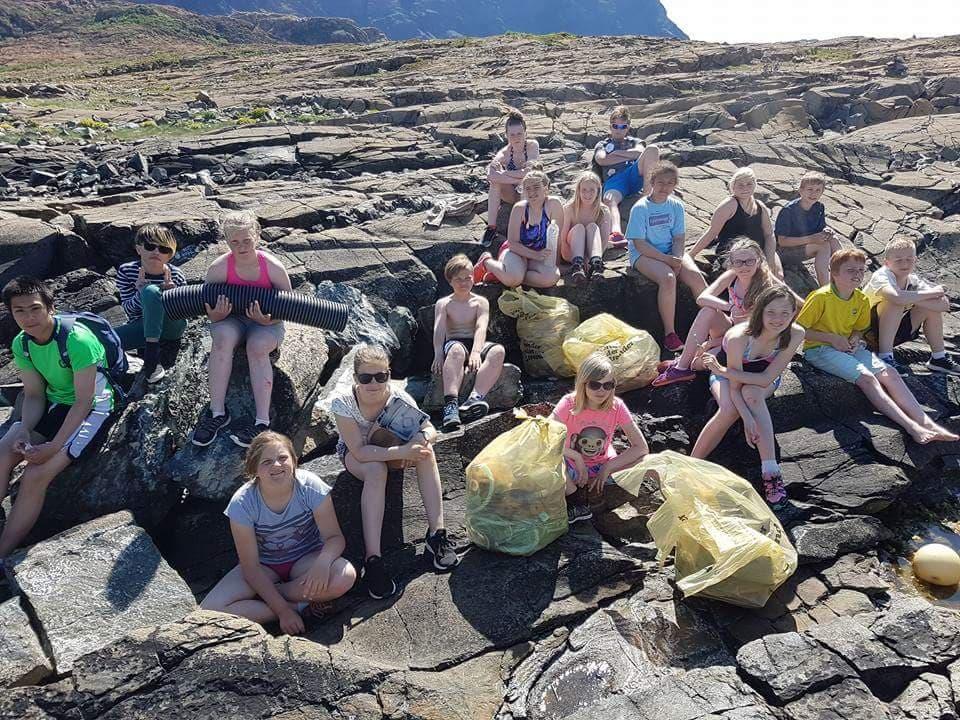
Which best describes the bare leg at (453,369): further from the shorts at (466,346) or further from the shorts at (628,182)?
the shorts at (628,182)

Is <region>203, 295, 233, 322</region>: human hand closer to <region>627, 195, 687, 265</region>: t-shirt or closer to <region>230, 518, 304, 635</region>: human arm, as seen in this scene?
<region>230, 518, 304, 635</region>: human arm

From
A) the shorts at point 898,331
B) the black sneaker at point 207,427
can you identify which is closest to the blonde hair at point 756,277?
the shorts at point 898,331

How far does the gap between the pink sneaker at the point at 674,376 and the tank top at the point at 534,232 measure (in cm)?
175

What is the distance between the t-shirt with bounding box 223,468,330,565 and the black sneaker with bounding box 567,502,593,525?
5.69 ft

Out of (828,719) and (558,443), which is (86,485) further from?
(828,719)

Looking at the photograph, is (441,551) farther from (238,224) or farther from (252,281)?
(238,224)

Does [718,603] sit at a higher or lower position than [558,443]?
lower

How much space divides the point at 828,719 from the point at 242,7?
462 feet

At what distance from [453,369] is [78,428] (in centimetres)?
280

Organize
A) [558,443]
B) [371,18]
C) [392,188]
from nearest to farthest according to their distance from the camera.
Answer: [558,443] → [392,188] → [371,18]

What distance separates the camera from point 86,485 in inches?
198

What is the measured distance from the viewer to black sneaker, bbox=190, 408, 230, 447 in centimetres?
516

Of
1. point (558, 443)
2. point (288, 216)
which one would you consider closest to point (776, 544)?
point (558, 443)

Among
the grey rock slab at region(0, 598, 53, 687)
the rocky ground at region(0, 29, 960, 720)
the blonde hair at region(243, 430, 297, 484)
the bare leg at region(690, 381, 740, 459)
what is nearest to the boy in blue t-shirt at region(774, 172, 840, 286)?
the rocky ground at region(0, 29, 960, 720)
